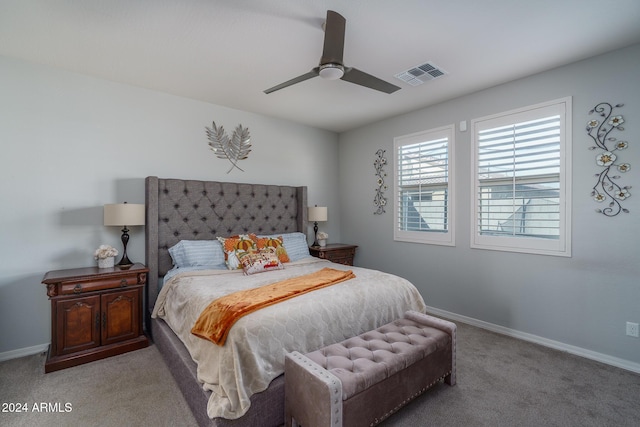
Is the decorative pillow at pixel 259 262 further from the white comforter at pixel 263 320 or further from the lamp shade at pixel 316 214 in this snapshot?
the lamp shade at pixel 316 214

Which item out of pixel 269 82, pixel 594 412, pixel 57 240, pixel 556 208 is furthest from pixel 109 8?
pixel 594 412

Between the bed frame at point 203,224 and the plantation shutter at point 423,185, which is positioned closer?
the bed frame at point 203,224

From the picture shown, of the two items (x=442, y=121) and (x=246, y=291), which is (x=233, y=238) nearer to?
(x=246, y=291)

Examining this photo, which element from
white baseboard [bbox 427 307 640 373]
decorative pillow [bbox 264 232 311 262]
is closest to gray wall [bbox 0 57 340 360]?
decorative pillow [bbox 264 232 311 262]

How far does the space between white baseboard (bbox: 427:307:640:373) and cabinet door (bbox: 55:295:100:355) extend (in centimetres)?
358

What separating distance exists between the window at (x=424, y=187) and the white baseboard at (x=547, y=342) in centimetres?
87

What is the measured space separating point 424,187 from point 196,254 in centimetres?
282

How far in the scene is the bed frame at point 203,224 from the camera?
170 cm

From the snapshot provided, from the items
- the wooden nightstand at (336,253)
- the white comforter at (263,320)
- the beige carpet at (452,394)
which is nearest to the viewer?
the white comforter at (263,320)

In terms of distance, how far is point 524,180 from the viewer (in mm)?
2928

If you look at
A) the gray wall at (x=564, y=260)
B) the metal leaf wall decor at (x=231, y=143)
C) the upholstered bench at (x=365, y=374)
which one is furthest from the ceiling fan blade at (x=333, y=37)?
the metal leaf wall decor at (x=231, y=143)

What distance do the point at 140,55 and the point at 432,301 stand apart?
13.2 ft

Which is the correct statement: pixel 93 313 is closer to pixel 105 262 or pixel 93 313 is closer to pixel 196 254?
pixel 105 262

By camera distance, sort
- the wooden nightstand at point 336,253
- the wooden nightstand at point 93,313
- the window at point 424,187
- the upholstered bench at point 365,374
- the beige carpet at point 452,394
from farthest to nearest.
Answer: the wooden nightstand at point 336,253 → the window at point 424,187 → the wooden nightstand at point 93,313 → the beige carpet at point 452,394 → the upholstered bench at point 365,374
